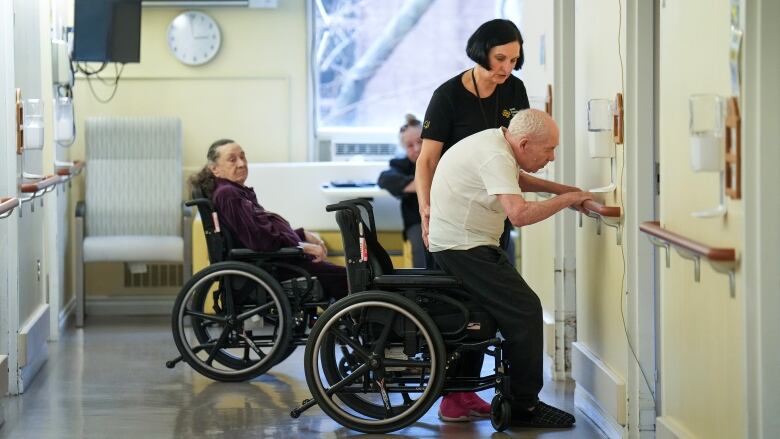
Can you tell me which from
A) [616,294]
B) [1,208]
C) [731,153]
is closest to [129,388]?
[1,208]

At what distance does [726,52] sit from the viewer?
315 centimetres

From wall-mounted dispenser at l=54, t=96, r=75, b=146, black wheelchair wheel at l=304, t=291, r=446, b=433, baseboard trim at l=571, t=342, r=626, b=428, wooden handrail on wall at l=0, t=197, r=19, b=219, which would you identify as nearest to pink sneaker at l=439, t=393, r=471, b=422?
black wheelchair wheel at l=304, t=291, r=446, b=433

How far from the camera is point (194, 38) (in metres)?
7.76

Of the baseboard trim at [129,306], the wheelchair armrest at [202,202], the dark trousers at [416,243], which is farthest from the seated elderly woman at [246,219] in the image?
the baseboard trim at [129,306]

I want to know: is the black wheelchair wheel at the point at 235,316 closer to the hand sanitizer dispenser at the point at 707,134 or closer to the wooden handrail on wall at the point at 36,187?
the wooden handrail on wall at the point at 36,187

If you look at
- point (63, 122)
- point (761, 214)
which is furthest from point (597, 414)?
point (63, 122)

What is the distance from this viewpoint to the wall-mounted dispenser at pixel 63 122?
21.6 ft

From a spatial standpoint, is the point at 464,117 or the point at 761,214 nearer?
the point at 761,214

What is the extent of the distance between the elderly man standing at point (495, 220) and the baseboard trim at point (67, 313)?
344 centimetres

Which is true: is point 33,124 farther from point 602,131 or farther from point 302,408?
point 602,131

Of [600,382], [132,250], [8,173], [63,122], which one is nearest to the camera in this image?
[600,382]

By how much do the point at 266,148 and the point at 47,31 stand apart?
1802 millimetres

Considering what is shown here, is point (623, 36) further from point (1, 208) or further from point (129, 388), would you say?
point (129, 388)

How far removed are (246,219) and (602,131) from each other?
173 centimetres
